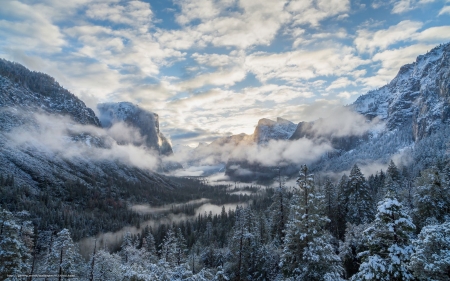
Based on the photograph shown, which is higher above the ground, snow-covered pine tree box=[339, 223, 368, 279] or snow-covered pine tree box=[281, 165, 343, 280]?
snow-covered pine tree box=[281, 165, 343, 280]

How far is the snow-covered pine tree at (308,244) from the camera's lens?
23.4 metres

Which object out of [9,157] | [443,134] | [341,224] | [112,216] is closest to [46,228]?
[112,216]

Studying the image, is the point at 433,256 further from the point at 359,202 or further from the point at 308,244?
the point at 359,202

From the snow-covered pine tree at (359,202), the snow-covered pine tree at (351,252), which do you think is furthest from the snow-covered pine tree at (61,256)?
the snow-covered pine tree at (359,202)

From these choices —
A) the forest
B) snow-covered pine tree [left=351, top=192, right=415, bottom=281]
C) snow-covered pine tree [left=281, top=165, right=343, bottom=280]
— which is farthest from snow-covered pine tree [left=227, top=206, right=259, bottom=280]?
snow-covered pine tree [left=351, top=192, right=415, bottom=281]

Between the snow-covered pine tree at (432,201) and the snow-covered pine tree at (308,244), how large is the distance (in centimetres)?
1799

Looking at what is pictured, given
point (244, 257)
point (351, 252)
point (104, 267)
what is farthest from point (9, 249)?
point (351, 252)

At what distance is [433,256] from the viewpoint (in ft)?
55.6

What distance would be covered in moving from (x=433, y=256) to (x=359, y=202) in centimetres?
3668

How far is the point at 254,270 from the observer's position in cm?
4050

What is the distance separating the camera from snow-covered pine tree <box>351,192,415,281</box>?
52.3 ft

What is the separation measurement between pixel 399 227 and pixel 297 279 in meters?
11.3

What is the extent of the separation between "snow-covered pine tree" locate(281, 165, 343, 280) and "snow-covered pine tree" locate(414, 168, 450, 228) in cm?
1799

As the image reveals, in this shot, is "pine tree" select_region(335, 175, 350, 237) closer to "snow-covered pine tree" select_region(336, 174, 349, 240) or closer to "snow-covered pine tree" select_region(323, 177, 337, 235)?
"snow-covered pine tree" select_region(336, 174, 349, 240)
